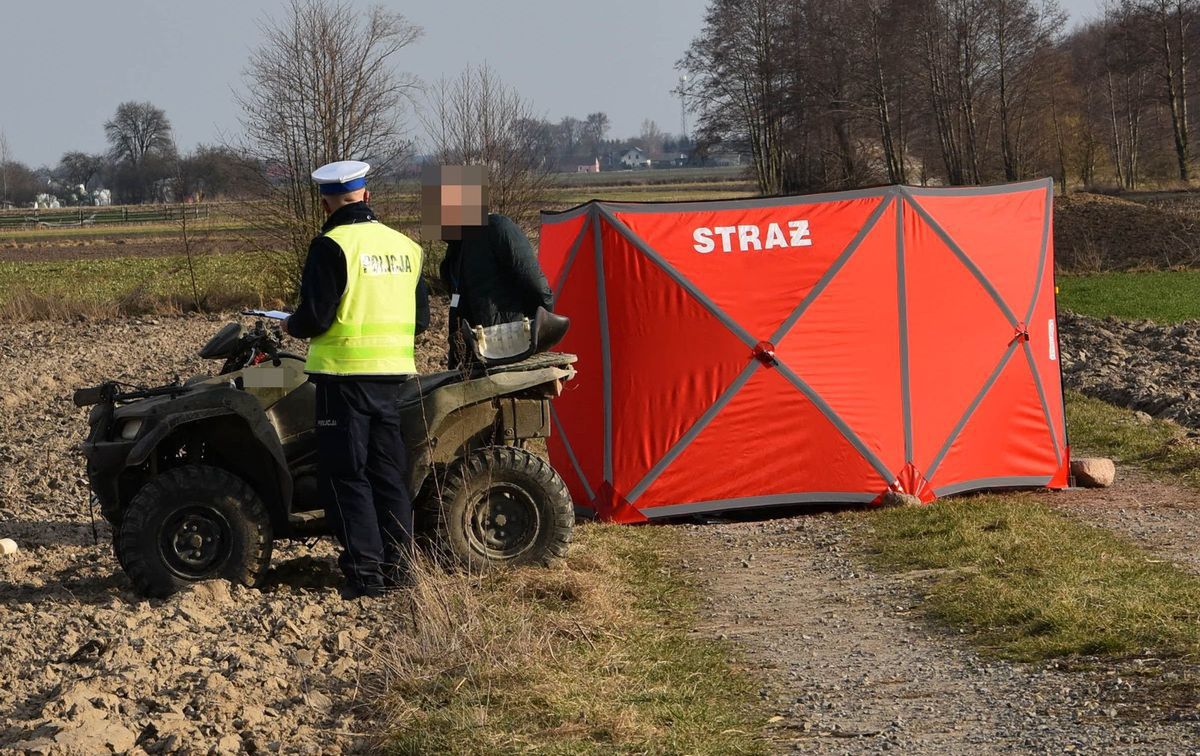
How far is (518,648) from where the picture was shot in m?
5.91

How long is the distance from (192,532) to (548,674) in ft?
8.06

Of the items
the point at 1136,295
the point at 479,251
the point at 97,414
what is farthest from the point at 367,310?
the point at 1136,295

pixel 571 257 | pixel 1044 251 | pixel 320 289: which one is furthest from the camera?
pixel 1044 251

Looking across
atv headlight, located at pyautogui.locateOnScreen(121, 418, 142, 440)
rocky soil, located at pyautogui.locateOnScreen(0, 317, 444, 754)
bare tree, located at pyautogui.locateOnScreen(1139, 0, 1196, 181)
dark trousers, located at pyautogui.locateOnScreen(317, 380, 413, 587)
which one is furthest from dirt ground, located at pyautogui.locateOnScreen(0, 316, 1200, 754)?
bare tree, located at pyautogui.locateOnScreen(1139, 0, 1196, 181)

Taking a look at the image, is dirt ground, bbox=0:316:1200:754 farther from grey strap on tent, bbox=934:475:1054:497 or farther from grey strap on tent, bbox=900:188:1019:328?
grey strap on tent, bbox=900:188:1019:328

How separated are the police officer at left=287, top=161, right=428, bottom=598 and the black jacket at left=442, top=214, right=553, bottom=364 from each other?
3.02 ft

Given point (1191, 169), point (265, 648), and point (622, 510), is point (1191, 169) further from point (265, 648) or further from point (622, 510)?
point (265, 648)

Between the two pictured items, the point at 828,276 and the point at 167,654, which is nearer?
the point at 167,654

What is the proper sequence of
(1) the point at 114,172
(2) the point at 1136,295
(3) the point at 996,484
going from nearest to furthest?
1. (3) the point at 996,484
2. (2) the point at 1136,295
3. (1) the point at 114,172

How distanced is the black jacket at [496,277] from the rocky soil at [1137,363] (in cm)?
783

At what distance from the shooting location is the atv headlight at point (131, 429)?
24.4ft

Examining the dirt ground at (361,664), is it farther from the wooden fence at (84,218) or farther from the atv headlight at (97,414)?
the wooden fence at (84,218)

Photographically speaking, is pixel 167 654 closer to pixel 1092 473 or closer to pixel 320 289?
pixel 320 289

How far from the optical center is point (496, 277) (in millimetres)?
8320
